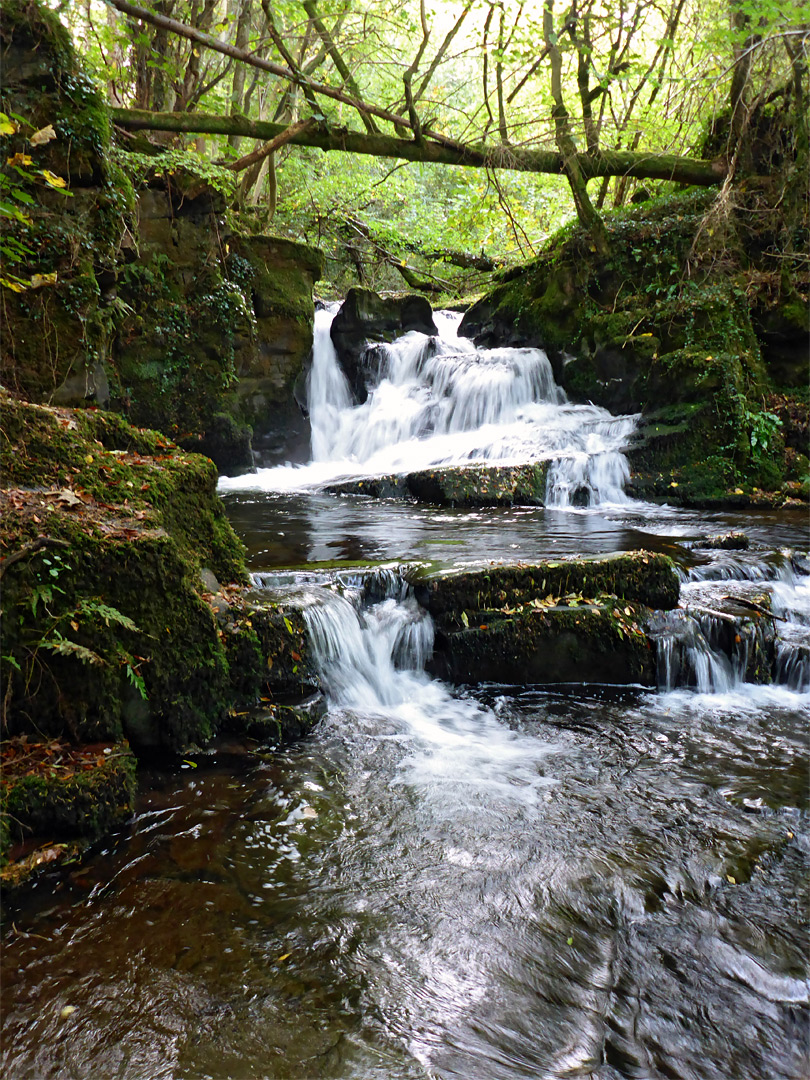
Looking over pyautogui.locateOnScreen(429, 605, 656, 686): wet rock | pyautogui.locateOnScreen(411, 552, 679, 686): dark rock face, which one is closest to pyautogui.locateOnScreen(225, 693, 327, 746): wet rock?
pyautogui.locateOnScreen(411, 552, 679, 686): dark rock face

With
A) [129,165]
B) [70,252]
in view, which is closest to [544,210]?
[129,165]

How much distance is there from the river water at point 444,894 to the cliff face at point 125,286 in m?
3.40

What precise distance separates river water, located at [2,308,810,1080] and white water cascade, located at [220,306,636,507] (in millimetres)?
6327

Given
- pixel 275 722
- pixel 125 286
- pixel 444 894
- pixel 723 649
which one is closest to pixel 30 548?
pixel 275 722

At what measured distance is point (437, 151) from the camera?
11.4 metres

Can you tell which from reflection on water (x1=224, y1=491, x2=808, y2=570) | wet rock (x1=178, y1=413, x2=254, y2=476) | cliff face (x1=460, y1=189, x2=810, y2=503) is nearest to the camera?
reflection on water (x1=224, y1=491, x2=808, y2=570)

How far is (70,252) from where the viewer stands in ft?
26.0

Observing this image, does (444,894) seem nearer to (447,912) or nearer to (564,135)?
(447,912)

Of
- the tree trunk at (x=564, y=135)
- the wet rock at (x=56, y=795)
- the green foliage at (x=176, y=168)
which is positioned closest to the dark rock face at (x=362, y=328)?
the green foliage at (x=176, y=168)

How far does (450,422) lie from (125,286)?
20.7 feet

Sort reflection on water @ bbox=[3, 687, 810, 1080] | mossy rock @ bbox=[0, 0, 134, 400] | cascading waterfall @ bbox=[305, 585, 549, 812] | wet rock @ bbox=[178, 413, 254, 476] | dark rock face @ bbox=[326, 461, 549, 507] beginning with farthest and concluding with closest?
wet rock @ bbox=[178, 413, 254, 476] → dark rock face @ bbox=[326, 461, 549, 507] → mossy rock @ bbox=[0, 0, 134, 400] → cascading waterfall @ bbox=[305, 585, 549, 812] → reflection on water @ bbox=[3, 687, 810, 1080]

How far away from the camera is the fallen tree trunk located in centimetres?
1070

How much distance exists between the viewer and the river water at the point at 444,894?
2.26m

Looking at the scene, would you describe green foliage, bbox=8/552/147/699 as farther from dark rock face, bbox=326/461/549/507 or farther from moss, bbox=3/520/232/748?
dark rock face, bbox=326/461/549/507
